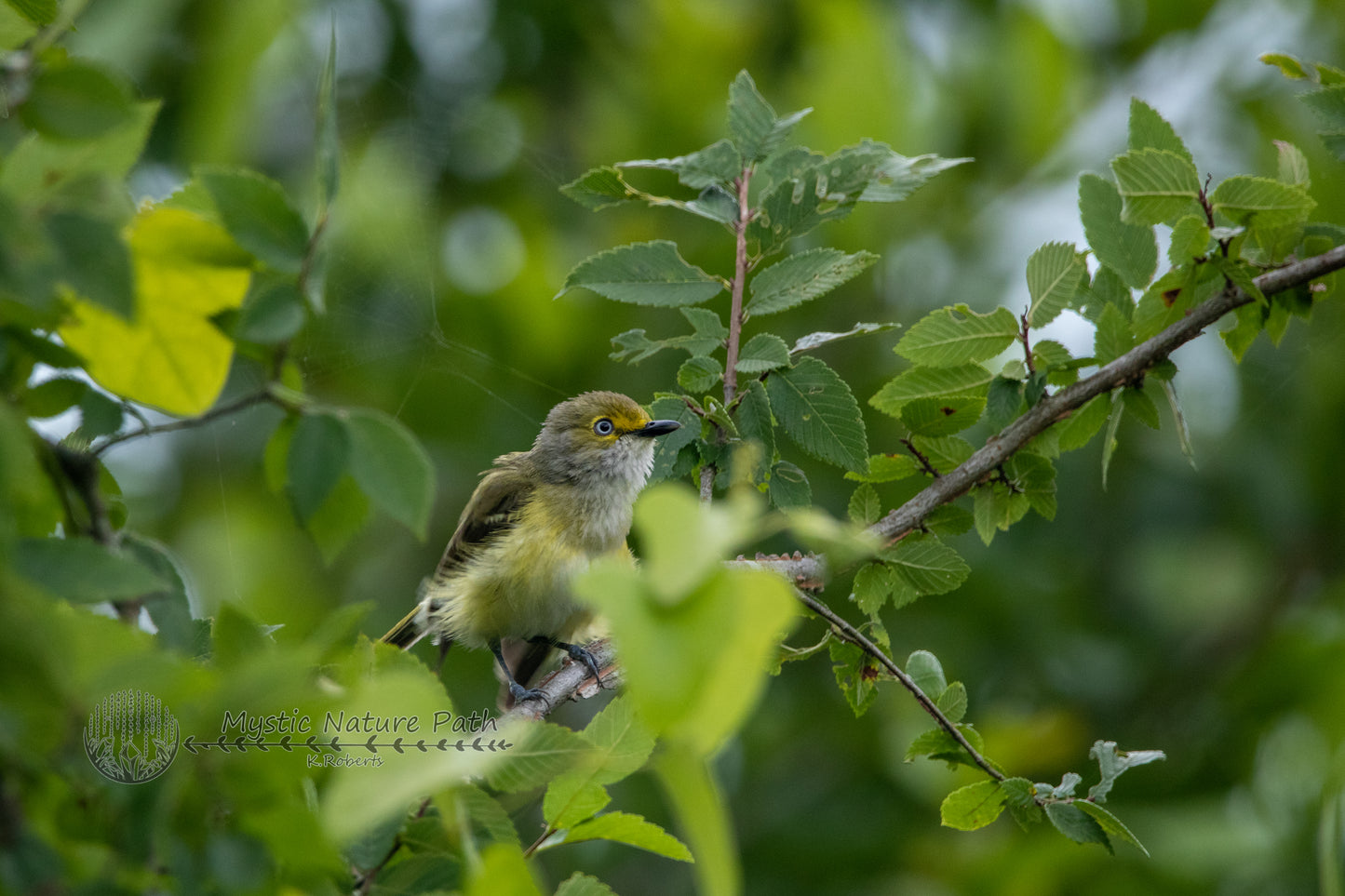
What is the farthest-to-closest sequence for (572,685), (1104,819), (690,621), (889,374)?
1. (889,374)
2. (572,685)
3. (1104,819)
4. (690,621)

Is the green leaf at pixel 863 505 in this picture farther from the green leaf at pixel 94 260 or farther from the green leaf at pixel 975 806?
the green leaf at pixel 94 260

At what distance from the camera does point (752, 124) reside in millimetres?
1877

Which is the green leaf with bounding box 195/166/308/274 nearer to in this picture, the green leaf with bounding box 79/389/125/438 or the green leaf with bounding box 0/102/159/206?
the green leaf with bounding box 0/102/159/206

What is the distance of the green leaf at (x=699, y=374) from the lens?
1.79 metres

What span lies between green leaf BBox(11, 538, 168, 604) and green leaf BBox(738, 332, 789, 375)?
1.02m

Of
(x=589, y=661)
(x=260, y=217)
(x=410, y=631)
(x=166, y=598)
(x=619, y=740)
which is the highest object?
(x=260, y=217)

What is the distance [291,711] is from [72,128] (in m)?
0.52

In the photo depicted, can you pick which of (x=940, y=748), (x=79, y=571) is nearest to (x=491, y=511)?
(x=940, y=748)

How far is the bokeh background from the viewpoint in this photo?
194 inches

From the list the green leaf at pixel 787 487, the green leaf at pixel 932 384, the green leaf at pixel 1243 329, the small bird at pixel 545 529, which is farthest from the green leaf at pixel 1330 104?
the small bird at pixel 545 529

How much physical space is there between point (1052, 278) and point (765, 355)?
480 millimetres

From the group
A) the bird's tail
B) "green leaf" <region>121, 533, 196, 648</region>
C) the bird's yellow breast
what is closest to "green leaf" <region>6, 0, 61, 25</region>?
"green leaf" <region>121, 533, 196, 648</region>

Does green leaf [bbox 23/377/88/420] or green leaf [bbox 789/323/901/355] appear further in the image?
green leaf [bbox 789/323/901/355]

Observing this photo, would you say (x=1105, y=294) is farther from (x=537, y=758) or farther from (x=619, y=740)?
(x=537, y=758)
